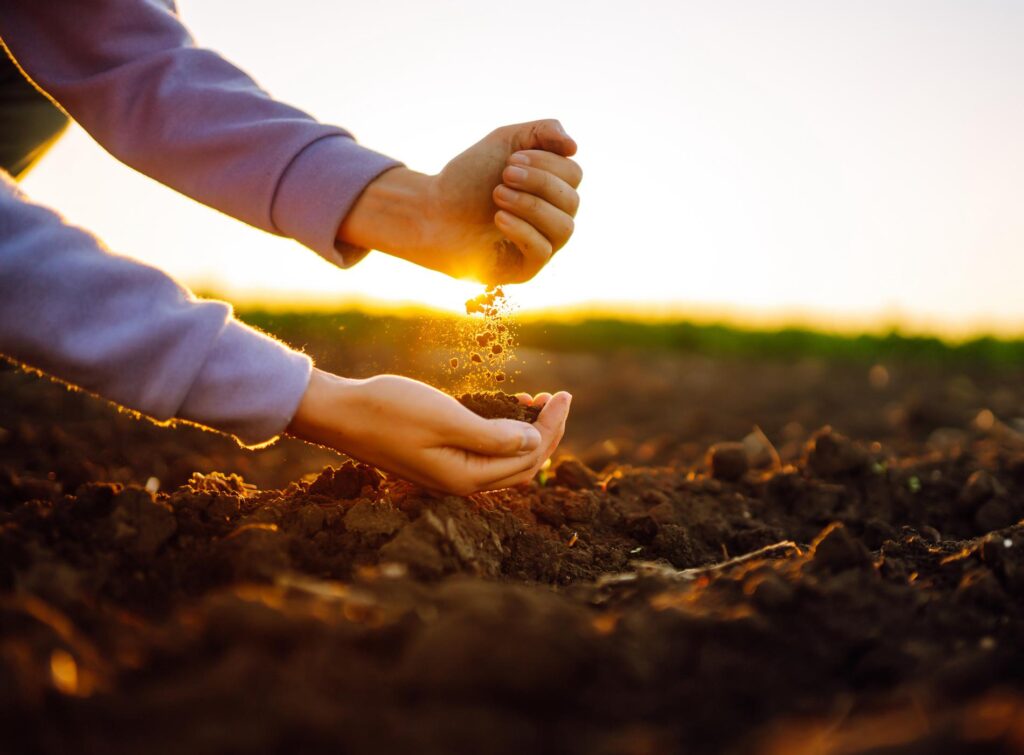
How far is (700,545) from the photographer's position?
2502 millimetres

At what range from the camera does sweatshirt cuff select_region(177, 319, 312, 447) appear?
71.6 inches

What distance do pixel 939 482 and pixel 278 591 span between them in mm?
2765

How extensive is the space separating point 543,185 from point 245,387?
3.22 ft

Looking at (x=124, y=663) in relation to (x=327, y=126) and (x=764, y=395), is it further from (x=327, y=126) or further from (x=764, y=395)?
(x=764, y=395)

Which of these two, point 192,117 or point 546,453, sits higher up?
point 192,117

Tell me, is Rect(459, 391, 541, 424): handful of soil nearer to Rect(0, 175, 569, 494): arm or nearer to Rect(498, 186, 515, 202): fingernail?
Rect(0, 175, 569, 494): arm

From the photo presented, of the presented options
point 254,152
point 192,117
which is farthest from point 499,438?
point 192,117

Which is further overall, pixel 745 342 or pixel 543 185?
pixel 745 342

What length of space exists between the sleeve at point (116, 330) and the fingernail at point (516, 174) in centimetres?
85

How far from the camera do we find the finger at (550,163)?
2.28 m

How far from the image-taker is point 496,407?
2422mm

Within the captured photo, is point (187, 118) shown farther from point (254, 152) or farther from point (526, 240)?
point (526, 240)

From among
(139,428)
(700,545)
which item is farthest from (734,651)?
(139,428)

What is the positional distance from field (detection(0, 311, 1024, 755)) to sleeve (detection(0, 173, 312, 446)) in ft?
1.03
